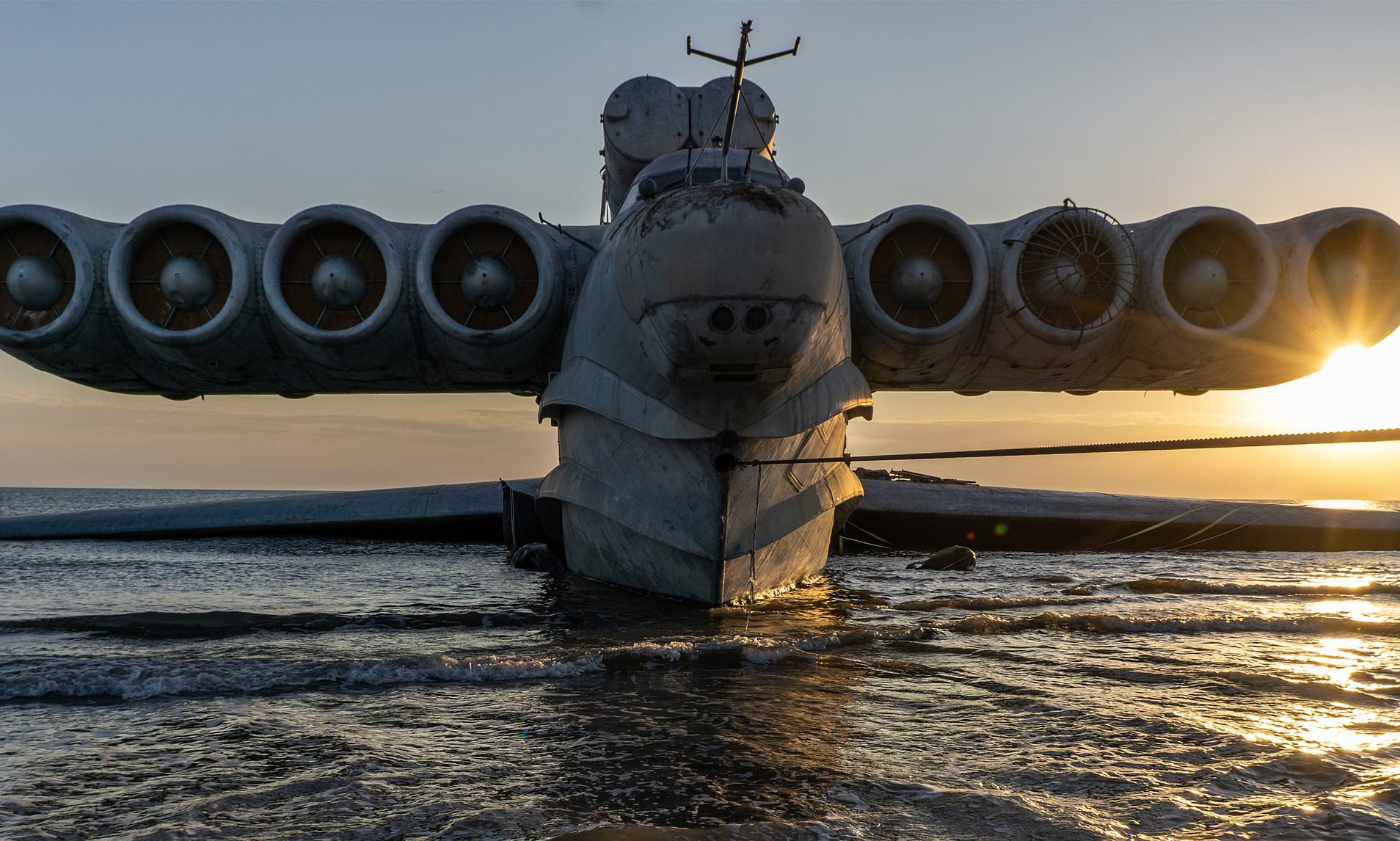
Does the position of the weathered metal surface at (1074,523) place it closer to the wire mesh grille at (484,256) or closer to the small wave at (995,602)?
the small wave at (995,602)

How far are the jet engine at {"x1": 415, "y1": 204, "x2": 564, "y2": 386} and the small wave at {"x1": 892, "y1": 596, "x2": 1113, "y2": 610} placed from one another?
4750 mm

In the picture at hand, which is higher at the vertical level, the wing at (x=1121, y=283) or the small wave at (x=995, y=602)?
the wing at (x=1121, y=283)

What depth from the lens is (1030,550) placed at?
19.6 metres

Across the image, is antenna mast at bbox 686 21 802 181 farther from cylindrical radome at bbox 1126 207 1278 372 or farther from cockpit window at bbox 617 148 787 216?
cylindrical radome at bbox 1126 207 1278 372

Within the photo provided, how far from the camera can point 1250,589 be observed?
11.2 meters

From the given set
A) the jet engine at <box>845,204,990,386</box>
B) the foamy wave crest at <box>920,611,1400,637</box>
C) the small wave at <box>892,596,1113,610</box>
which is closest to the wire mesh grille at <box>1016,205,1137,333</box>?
the jet engine at <box>845,204,990,386</box>

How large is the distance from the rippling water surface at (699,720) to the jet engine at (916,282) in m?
2.97

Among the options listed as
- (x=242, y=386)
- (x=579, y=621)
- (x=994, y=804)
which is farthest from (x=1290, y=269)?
(x=242, y=386)

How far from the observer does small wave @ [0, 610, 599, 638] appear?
7500 millimetres

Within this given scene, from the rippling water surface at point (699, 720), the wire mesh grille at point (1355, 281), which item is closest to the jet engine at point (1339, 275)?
the wire mesh grille at point (1355, 281)

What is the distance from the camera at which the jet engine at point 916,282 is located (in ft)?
32.5

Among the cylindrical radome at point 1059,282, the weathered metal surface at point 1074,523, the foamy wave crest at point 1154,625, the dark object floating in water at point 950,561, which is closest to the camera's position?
the foamy wave crest at point 1154,625

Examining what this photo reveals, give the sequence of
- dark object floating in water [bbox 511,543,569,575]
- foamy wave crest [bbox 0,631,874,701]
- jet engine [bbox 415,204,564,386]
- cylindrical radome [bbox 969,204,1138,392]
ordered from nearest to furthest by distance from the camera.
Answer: foamy wave crest [bbox 0,631,874,701], jet engine [bbox 415,204,564,386], cylindrical radome [bbox 969,204,1138,392], dark object floating in water [bbox 511,543,569,575]

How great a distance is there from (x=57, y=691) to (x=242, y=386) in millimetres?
7294
